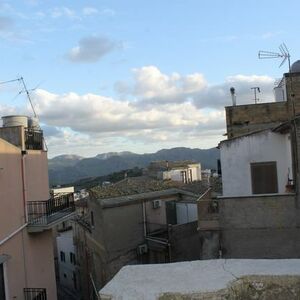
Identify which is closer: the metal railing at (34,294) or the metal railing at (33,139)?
the metal railing at (34,294)

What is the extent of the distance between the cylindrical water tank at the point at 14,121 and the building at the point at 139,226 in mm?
7176

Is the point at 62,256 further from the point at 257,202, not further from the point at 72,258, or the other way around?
the point at 257,202

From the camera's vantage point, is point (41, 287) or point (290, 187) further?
point (41, 287)

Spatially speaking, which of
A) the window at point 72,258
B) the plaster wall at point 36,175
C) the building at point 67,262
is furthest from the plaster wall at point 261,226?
the window at point 72,258

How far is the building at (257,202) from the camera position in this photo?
14000mm

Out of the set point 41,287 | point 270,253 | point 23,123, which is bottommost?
point 41,287

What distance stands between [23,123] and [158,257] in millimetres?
9568

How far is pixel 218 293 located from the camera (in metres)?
3.95

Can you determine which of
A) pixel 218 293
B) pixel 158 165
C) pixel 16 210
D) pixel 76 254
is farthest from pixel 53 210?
pixel 158 165

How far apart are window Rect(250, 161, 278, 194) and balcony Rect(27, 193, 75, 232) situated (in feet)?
24.0

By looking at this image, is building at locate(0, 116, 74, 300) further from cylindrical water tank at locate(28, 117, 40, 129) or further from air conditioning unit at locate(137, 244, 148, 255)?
air conditioning unit at locate(137, 244, 148, 255)

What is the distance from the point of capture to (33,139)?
61.3 ft

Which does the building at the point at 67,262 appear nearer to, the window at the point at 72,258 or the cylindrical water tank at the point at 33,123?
the window at the point at 72,258

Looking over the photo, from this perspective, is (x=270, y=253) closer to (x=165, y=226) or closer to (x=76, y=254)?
(x=165, y=226)
